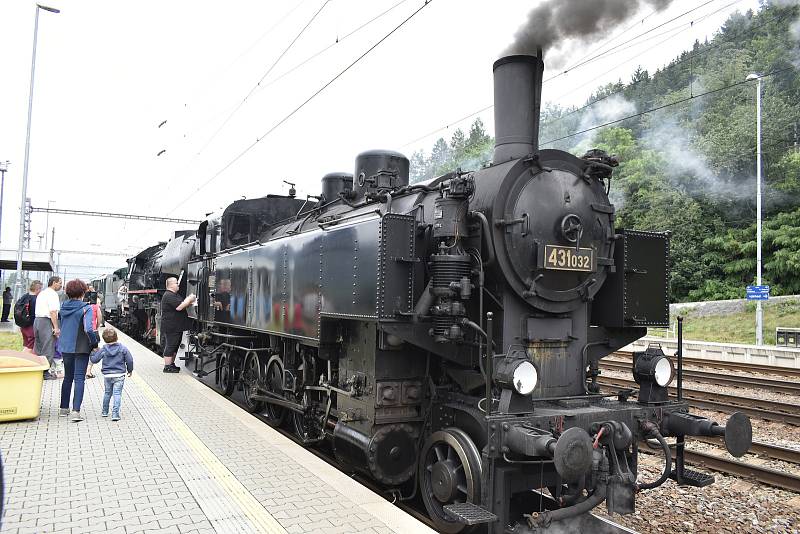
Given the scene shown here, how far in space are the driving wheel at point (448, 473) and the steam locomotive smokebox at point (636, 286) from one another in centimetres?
202

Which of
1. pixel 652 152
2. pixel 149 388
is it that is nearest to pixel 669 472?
pixel 149 388

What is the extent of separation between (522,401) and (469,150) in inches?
1797

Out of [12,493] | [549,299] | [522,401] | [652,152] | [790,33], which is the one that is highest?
[790,33]

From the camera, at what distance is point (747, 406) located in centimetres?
933

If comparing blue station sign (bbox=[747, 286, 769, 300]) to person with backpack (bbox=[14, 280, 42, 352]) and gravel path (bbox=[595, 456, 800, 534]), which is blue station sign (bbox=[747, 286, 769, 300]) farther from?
person with backpack (bbox=[14, 280, 42, 352])

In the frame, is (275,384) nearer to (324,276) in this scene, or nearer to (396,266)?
(324,276)

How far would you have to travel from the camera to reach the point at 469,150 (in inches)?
1898

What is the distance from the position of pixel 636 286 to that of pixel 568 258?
1138 mm

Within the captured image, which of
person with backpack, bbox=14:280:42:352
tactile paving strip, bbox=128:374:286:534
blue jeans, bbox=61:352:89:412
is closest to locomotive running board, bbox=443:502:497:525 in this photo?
tactile paving strip, bbox=128:374:286:534

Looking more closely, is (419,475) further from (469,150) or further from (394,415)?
(469,150)

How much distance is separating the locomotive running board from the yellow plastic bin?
4.87m

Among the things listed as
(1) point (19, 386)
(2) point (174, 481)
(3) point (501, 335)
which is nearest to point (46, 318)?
(1) point (19, 386)

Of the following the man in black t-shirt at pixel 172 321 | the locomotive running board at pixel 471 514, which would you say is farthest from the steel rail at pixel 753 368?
the man in black t-shirt at pixel 172 321

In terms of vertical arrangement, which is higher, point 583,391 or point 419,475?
point 583,391
